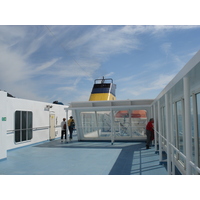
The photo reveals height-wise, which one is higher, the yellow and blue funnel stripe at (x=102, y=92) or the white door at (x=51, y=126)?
the yellow and blue funnel stripe at (x=102, y=92)

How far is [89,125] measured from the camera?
43.9 feet

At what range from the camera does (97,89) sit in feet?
59.8

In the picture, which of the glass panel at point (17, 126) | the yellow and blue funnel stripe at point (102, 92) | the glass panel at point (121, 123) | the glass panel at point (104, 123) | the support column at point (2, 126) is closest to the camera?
the support column at point (2, 126)

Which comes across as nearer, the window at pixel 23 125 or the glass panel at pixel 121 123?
the window at pixel 23 125

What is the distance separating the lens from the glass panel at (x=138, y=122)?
41.4 ft

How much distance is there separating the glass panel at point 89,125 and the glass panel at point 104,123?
31cm

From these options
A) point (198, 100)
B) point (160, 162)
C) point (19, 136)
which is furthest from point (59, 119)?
point (198, 100)

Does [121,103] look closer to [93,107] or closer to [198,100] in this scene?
[93,107]

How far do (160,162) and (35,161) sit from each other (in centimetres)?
430

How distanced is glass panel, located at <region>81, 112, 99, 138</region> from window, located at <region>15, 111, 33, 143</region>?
3.16m

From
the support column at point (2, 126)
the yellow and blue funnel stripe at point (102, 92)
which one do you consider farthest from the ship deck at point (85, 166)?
the yellow and blue funnel stripe at point (102, 92)

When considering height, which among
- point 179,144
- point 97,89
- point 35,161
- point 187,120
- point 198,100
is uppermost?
point 97,89

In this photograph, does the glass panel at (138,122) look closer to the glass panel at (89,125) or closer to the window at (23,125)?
the glass panel at (89,125)

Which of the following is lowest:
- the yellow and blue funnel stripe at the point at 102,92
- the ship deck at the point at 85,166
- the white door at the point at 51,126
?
the ship deck at the point at 85,166
